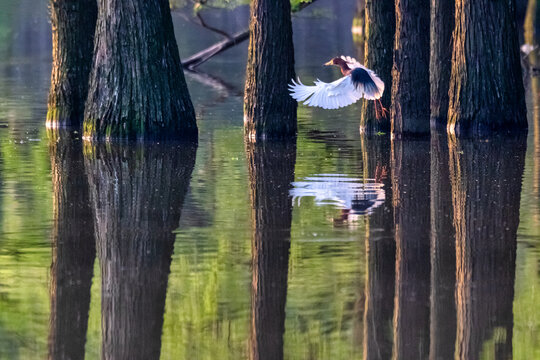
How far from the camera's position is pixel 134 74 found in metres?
16.1

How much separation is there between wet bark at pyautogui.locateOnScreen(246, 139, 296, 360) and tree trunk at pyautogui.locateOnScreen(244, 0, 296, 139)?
1.55 metres

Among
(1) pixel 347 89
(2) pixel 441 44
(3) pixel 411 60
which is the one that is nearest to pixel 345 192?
(1) pixel 347 89

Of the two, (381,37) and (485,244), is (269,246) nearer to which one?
(485,244)

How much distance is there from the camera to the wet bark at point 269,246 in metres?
6.61

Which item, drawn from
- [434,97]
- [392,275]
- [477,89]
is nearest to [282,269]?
[392,275]

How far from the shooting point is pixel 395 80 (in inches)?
659

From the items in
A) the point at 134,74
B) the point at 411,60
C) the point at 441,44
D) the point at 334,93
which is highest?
the point at 441,44

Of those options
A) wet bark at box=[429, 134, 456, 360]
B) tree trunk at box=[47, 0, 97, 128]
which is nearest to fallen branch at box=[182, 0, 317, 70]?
tree trunk at box=[47, 0, 97, 128]

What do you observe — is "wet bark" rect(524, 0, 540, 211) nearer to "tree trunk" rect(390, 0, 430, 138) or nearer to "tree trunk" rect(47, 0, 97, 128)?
"tree trunk" rect(390, 0, 430, 138)

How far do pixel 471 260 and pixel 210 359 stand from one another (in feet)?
9.24

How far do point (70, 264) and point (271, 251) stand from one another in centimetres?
152

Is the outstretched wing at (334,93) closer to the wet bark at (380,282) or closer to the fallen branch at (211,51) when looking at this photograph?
the wet bark at (380,282)

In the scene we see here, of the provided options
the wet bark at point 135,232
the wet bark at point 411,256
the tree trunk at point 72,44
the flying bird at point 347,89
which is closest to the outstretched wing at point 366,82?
the flying bird at point 347,89

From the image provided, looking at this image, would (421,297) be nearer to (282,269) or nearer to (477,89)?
(282,269)
